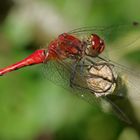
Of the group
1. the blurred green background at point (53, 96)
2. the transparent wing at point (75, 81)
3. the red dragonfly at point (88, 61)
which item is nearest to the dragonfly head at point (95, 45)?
the red dragonfly at point (88, 61)

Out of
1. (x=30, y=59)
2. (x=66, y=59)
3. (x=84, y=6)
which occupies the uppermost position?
(x=84, y=6)

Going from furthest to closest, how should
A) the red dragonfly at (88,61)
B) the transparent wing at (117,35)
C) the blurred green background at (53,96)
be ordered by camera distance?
the blurred green background at (53,96) < the transparent wing at (117,35) < the red dragonfly at (88,61)

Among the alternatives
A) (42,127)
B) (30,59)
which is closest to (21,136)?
(42,127)

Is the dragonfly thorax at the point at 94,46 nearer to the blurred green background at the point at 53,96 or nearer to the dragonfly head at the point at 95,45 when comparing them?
the dragonfly head at the point at 95,45

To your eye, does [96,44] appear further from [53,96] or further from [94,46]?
[53,96]

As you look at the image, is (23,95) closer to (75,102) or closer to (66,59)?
(75,102)

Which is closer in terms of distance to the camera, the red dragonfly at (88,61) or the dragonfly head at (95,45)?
the red dragonfly at (88,61)
